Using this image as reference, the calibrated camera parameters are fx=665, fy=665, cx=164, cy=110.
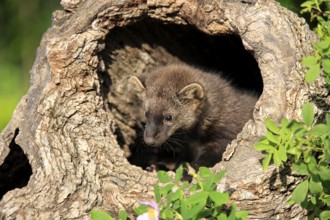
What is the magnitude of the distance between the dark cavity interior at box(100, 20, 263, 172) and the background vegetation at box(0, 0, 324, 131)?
13.6 ft

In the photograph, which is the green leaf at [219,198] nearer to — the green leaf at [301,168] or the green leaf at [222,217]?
the green leaf at [222,217]

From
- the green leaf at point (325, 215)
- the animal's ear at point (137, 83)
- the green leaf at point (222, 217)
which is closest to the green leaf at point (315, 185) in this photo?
the green leaf at point (325, 215)

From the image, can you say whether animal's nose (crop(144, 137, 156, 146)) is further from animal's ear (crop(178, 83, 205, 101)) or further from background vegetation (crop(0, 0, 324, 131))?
background vegetation (crop(0, 0, 324, 131))

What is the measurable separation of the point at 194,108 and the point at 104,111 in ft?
2.80

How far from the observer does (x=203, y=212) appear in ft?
12.6

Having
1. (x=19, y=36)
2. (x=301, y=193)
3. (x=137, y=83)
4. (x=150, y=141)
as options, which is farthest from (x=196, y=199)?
(x=19, y=36)

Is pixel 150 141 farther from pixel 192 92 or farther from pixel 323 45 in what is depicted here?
pixel 323 45

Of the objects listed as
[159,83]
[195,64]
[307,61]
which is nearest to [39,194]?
[159,83]

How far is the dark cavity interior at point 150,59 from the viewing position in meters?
6.04

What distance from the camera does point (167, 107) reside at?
583 centimetres

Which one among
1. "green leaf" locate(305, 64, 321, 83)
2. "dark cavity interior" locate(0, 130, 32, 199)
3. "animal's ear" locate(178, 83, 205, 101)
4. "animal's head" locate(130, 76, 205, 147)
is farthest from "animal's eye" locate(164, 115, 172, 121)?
"green leaf" locate(305, 64, 321, 83)

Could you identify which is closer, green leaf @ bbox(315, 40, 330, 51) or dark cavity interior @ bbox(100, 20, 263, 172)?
green leaf @ bbox(315, 40, 330, 51)

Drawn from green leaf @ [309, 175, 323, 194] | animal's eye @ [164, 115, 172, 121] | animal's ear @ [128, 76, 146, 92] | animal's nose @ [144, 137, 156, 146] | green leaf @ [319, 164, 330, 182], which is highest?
animal's ear @ [128, 76, 146, 92]

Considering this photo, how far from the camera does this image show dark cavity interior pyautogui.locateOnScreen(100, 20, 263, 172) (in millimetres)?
6043
